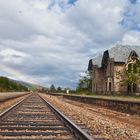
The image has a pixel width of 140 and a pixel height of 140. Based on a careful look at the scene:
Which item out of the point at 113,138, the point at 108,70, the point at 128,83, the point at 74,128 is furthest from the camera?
the point at 108,70

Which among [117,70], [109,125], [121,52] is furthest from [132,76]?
[109,125]

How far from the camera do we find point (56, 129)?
1088cm

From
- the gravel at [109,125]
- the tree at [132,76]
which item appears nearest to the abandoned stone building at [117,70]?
the tree at [132,76]

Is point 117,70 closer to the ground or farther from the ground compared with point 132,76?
farther from the ground

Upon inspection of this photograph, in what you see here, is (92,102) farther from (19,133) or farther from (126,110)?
(19,133)

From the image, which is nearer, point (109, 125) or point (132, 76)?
point (109, 125)

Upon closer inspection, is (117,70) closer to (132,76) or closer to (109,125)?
(132,76)

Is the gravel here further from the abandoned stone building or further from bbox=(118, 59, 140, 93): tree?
the abandoned stone building

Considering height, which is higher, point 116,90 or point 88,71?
point 88,71

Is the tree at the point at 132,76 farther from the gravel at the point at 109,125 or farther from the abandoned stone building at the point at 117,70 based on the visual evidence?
the gravel at the point at 109,125

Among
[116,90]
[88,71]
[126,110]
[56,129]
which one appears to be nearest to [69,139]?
[56,129]

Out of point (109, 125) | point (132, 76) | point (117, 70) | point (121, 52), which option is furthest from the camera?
point (121, 52)

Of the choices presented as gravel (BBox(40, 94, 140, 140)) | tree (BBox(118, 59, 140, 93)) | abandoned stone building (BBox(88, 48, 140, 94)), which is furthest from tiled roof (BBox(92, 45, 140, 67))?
gravel (BBox(40, 94, 140, 140))

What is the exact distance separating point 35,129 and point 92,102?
2685cm
